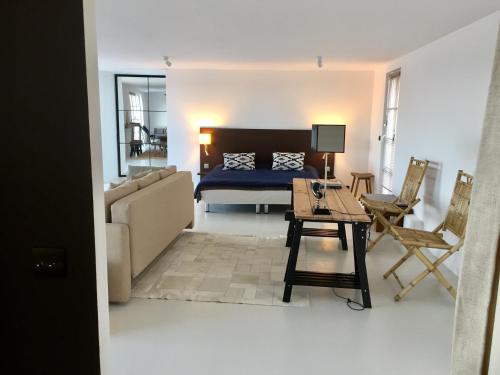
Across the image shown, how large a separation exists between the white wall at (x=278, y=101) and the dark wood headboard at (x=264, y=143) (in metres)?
0.13

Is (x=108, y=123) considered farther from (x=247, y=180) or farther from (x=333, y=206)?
(x=333, y=206)

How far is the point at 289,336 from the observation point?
2662mm

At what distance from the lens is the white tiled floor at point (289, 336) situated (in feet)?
7.71

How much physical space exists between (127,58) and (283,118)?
2.77 metres

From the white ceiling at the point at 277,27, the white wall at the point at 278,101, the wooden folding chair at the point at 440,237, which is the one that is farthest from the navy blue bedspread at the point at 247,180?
the wooden folding chair at the point at 440,237

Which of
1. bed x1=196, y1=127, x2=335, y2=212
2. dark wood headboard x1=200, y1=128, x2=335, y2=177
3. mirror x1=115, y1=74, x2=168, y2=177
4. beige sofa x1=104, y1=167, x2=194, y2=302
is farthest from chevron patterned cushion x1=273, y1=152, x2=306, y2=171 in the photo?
mirror x1=115, y1=74, x2=168, y2=177

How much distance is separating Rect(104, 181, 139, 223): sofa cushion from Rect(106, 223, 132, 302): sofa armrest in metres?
0.13

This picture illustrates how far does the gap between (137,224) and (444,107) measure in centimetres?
319

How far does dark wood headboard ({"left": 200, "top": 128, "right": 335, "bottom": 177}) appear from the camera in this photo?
23.2ft

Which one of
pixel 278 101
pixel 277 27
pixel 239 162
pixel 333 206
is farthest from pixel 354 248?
pixel 278 101

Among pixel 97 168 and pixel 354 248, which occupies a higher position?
pixel 97 168

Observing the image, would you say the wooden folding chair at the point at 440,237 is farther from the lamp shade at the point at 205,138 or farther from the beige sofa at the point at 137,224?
the lamp shade at the point at 205,138

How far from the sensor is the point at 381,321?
2.87 meters

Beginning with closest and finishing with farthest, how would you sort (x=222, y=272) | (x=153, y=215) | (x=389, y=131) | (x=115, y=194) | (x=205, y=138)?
(x=115, y=194) → (x=153, y=215) → (x=222, y=272) → (x=389, y=131) → (x=205, y=138)
